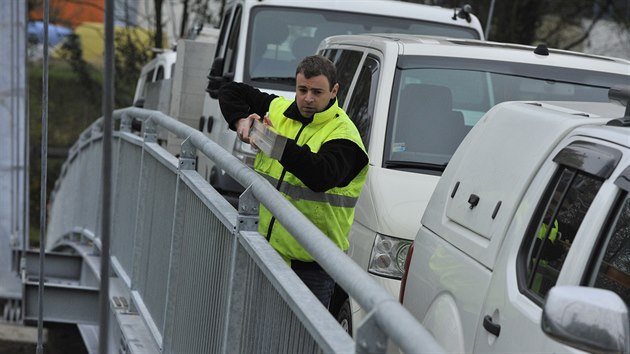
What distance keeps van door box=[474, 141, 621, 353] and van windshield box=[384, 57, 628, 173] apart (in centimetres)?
285

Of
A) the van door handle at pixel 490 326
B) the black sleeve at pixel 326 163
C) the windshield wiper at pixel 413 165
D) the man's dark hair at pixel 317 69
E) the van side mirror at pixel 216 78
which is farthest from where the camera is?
the van side mirror at pixel 216 78

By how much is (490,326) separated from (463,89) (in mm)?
3407

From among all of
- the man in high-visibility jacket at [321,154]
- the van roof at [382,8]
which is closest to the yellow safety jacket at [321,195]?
the man in high-visibility jacket at [321,154]

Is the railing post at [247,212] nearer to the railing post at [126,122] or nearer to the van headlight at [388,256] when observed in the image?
the van headlight at [388,256]

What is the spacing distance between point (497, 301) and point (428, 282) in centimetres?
85

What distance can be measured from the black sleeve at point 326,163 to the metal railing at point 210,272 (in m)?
0.24

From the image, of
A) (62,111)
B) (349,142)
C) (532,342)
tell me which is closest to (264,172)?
(349,142)

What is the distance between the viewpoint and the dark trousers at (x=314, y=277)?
17.4ft

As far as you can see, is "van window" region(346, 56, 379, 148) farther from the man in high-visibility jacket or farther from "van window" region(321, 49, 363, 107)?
the man in high-visibility jacket

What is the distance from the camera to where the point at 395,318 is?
251 cm

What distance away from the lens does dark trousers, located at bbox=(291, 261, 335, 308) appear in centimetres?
530

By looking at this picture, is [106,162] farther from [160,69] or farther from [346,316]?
[160,69]

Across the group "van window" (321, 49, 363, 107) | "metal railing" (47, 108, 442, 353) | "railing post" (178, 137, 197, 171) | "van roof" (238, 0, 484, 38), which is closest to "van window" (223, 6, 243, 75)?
"van roof" (238, 0, 484, 38)

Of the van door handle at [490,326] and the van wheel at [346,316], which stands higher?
the van door handle at [490,326]
